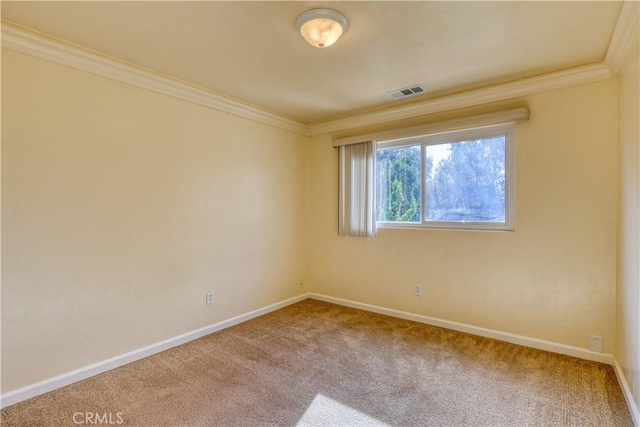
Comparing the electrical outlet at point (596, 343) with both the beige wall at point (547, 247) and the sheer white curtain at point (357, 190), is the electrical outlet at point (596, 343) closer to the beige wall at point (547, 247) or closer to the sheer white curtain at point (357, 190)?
the beige wall at point (547, 247)

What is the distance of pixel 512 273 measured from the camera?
9.45ft

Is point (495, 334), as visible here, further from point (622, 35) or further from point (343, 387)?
point (622, 35)

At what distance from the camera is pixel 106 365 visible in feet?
7.90

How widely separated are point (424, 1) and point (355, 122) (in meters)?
2.15

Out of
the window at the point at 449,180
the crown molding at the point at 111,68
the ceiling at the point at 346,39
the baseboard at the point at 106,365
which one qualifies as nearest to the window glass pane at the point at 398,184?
the window at the point at 449,180

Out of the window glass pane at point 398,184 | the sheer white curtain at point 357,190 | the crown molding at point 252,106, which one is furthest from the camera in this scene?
the sheer white curtain at point 357,190

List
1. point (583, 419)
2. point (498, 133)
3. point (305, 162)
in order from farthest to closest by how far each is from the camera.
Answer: point (305, 162) < point (498, 133) < point (583, 419)

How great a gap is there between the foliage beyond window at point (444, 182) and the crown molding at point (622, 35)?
2.87ft

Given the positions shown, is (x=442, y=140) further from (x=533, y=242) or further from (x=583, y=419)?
(x=583, y=419)

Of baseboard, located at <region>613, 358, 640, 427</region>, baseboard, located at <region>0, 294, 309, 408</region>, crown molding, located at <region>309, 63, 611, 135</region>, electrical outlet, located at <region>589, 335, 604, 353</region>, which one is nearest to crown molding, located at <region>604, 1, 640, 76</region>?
crown molding, located at <region>309, 63, 611, 135</region>

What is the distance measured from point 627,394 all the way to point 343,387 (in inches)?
71.8

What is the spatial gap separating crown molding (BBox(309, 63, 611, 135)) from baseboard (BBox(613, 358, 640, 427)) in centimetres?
223

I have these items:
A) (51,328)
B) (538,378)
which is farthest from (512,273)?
(51,328)

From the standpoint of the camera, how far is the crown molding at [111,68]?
201 centimetres
